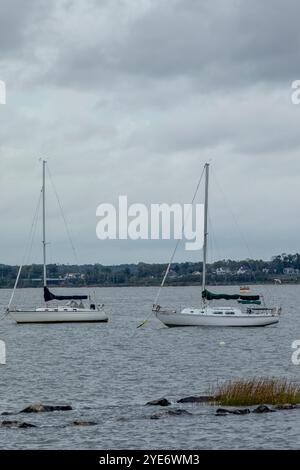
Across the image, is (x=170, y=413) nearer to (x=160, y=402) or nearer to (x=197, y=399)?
(x=160, y=402)

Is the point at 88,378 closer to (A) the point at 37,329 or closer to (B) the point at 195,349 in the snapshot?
(B) the point at 195,349

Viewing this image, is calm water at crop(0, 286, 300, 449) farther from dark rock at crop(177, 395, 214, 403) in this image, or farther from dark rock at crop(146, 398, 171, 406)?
dark rock at crop(177, 395, 214, 403)

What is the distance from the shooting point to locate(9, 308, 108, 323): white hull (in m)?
120

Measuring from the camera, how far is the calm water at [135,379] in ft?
143

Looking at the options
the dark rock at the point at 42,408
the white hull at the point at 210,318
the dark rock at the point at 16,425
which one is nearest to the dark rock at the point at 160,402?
the dark rock at the point at 42,408

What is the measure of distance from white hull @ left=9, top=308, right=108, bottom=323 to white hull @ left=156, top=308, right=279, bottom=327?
501 inches

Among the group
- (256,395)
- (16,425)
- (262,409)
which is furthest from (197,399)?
(16,425)

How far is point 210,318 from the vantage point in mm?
106125

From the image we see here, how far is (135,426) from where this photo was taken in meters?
46.6

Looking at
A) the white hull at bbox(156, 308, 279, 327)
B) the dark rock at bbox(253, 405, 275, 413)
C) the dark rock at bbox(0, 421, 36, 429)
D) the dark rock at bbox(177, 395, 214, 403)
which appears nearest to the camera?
the dark rock at bbox(0, 421, 36, 429)

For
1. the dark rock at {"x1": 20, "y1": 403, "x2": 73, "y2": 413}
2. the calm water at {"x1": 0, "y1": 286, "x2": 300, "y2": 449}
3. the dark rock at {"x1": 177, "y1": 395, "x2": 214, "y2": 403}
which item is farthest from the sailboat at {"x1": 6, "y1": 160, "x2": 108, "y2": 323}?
the dark rock at {"x1": 20, "y1": 403, "x2": 73, "y2": 413}

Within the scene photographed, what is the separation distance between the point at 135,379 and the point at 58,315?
5359 centimetres

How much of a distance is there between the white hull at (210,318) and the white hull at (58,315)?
12717 mm

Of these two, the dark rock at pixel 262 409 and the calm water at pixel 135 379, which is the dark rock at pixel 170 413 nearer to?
the calm water at pixel 135 379
